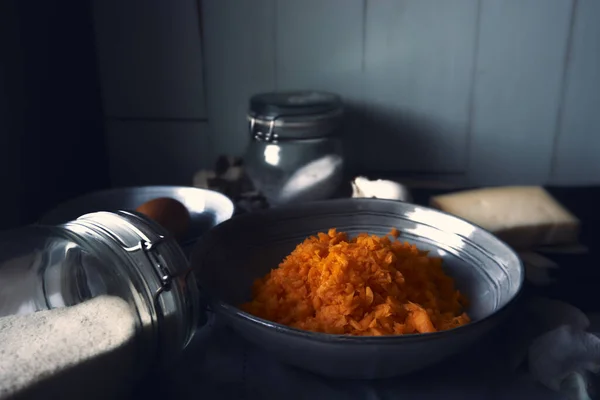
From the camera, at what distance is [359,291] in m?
0.57

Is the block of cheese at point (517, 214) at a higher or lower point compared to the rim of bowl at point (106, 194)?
lower

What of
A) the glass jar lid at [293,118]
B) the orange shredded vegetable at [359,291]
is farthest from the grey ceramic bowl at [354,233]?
the glass jar lid at [293,118]

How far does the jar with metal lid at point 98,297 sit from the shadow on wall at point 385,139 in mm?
575

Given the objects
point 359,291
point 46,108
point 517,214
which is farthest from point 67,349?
point 517,214

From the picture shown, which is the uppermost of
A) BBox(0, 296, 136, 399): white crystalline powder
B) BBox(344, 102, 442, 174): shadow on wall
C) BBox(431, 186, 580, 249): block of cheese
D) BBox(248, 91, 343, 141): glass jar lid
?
BBox(248, 91, 343, 141): glass jar lid

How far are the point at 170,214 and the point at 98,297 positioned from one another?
10.1 inches

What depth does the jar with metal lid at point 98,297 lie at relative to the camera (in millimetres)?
476

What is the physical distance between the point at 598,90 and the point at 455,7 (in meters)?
0.30

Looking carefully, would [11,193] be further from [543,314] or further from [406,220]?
[543,314]

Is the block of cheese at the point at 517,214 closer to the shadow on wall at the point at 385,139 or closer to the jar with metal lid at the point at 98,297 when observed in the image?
the shadow on wall at the point at 385,139

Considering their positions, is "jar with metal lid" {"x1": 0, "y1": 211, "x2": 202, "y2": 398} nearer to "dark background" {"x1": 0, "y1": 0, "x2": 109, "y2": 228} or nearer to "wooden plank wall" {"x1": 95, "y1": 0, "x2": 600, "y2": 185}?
"dark background" {"x1": 0, "y1": 0, "x2": 109, "y2": 228}

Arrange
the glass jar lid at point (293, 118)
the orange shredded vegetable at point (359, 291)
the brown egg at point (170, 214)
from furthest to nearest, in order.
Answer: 1. the glass jar lid at point (293, 118)
2. the brown egg at point (170, 214)
3. the orange shredded vegetable at point (359, 291)

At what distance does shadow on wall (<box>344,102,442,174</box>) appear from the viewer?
41.3 inches

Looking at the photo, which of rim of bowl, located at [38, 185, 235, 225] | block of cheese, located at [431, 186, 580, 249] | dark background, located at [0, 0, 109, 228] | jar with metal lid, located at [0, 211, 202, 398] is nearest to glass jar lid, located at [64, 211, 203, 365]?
jar with metal lid, located at [0, 211, 202, 398]
